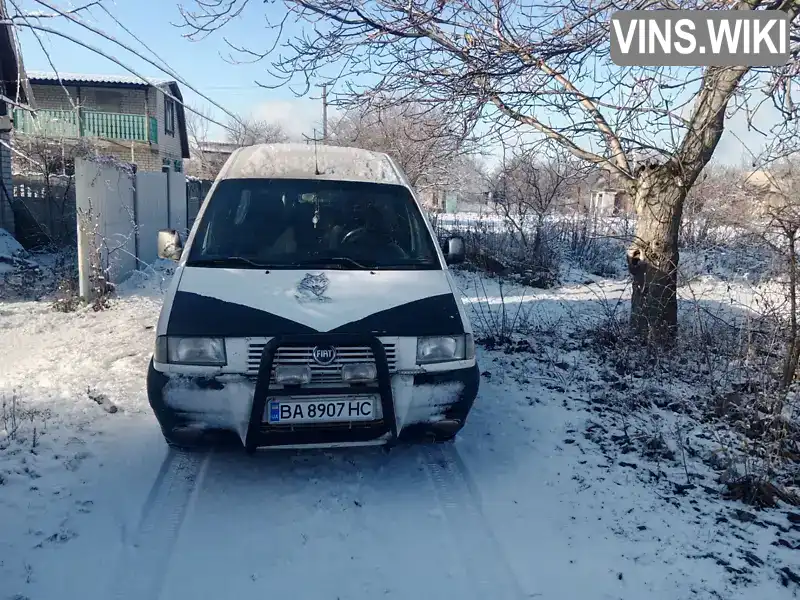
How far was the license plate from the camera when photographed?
3.37 meters

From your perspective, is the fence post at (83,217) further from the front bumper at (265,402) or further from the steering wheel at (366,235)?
the front bumper at (265,402)

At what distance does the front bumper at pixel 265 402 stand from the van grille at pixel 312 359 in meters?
0.04

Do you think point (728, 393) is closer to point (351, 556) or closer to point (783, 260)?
point (783, 260)

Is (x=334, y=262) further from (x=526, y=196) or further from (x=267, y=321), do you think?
(x=526, y=196)

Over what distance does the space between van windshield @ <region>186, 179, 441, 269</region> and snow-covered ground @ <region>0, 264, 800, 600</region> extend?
1.38 meters

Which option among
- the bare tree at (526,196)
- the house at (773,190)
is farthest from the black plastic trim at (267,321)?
the bare tree at (526,196)

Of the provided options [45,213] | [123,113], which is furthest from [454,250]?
[123,113]

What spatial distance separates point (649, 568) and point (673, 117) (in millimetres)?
4300

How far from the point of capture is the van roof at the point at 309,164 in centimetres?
486

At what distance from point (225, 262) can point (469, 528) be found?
238cm

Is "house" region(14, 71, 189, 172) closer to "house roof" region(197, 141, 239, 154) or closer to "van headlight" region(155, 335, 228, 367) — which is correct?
"house roof" region(197, 141, 239, 154)

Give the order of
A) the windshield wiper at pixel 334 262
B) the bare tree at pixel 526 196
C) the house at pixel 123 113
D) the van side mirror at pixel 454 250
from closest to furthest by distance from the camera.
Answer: the windshield wiper at pixel 334 262 < the van side mirror at pixel 454 250 < the bare tree at pixel 526 196 < the house at pixel 123 113

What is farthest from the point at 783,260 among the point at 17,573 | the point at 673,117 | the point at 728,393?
the point at 17,573

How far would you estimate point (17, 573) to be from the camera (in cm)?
278
